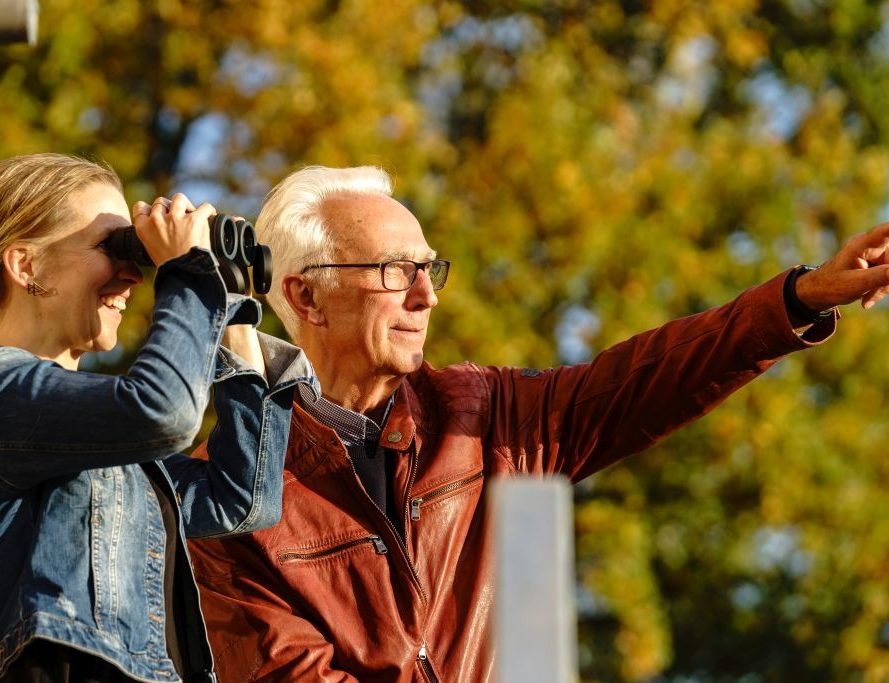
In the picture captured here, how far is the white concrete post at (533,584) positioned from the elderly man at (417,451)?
6.62ft

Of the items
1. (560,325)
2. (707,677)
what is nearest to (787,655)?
(707,677)

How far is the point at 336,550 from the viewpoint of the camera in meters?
4.28

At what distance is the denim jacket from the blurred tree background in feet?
23.7

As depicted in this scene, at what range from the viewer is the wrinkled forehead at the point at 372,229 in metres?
4.75

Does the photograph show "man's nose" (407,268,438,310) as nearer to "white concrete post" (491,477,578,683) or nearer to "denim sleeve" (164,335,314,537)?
"denim sleeve" (164,335,314,537)

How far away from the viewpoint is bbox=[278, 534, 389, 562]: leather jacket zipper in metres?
4.26

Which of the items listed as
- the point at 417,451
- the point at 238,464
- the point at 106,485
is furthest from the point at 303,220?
the point at 106,485

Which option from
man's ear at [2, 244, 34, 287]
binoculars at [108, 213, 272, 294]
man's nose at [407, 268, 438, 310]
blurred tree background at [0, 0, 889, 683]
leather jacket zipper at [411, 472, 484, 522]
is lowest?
man's ear at [2, 244, 34, 287]

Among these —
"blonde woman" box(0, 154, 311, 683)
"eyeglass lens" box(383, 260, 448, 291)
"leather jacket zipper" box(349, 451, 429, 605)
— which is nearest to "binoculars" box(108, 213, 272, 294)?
"blonde woman" box(0, 154, 311, 683)

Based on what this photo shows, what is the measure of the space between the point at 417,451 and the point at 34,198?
131cm

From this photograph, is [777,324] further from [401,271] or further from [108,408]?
[108,408]

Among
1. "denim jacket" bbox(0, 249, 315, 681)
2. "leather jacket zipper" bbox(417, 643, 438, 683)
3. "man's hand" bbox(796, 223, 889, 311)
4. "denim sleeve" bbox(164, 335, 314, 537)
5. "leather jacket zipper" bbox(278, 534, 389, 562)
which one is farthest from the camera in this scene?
"leather jacket zipper" bbox(278, 534, 389, 562)

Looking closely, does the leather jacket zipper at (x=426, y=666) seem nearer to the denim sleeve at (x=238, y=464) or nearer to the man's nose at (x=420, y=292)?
the denim sleeve at (x=238, y=464)

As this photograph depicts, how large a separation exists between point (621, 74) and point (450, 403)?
1047 centimetres
